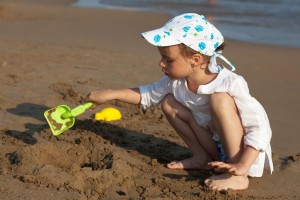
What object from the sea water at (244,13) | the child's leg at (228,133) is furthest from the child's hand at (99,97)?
the sea water at (244,13)

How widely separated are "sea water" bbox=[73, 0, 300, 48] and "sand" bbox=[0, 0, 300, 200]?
1.09m

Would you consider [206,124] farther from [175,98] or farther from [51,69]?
[51,69]

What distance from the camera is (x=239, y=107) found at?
10.2 ft

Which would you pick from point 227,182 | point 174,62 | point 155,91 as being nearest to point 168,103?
point 155,91

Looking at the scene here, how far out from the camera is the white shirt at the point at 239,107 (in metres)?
3.08

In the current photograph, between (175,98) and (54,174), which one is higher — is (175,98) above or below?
above

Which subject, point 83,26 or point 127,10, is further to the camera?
point 127,10

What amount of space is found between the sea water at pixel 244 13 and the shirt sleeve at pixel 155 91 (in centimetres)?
489

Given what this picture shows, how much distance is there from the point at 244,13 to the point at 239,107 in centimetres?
903

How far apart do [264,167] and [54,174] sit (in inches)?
50.1

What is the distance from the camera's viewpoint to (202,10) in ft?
41.0

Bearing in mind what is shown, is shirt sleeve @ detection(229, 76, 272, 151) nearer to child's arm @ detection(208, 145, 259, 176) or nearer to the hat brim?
child's arm @ detection(208, 145, 259, 176)

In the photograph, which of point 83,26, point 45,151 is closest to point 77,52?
point 83,26

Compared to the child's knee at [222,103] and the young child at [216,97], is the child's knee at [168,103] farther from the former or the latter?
the child's knee at [222,103]
